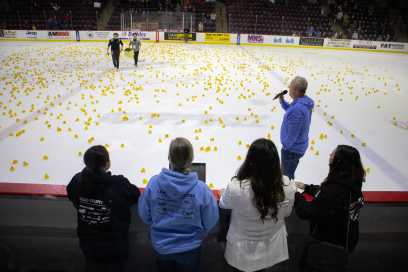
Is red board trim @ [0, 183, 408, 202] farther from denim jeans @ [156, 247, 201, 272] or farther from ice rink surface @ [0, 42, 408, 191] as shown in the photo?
ice rink surface @ [0, 42, 408, 191]

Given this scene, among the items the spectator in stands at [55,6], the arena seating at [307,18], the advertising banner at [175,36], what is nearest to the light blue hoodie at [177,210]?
the advertising banner at [175,36]

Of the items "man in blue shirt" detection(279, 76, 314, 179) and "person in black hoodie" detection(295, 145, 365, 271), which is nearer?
"person in black hoodie" detection(295, 145, 365, 271)

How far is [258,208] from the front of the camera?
6.77ft

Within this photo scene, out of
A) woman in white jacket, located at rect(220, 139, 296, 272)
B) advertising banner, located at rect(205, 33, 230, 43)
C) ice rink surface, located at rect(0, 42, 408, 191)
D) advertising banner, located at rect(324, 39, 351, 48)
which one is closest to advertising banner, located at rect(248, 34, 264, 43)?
advertising banner, located at rect(205, 33, 230, 43)

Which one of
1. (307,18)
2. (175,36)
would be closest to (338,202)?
(175,36)

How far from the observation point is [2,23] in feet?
72.6

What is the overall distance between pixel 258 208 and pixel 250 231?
220 millimetres

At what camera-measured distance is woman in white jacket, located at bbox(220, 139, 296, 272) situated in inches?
81.8

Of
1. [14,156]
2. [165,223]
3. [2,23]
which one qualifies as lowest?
[14,156]

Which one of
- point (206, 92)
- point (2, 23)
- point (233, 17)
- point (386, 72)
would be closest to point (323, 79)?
point (386, 72)

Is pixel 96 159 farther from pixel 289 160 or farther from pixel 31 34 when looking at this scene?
pixel 31 34

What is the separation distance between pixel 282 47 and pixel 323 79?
11.8 meters

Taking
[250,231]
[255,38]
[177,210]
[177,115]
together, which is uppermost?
[255,38]

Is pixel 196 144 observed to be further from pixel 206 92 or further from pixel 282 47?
pixel 282 47
